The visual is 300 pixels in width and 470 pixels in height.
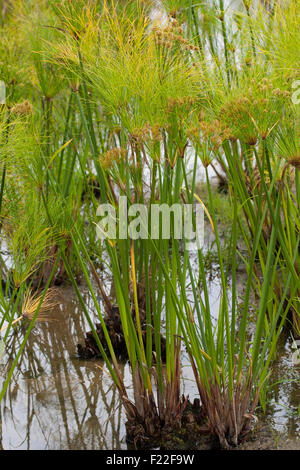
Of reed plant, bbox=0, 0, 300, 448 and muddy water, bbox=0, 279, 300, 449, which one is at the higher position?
reed plant, bbox=0, 0, 300, 448

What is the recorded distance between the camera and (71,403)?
83.1 inches

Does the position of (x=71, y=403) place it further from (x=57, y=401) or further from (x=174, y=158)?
(x=174, y=158)

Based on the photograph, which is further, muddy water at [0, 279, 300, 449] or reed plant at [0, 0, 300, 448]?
muddy water at [0, 279, 300, 449]

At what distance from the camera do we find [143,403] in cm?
182

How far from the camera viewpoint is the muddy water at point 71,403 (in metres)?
1.89

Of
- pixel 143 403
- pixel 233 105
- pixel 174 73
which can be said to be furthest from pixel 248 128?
pixel 143 403

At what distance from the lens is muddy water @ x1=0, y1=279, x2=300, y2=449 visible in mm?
1886

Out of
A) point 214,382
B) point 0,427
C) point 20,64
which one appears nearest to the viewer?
point 214,382

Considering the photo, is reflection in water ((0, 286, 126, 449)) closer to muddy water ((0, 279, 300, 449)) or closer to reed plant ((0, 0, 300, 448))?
muddy water ((0, 279, 300, 449))

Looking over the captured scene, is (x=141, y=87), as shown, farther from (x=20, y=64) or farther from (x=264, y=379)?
(x=20, y=64)

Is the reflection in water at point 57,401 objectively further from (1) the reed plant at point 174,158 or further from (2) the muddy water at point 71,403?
(1) the reed plant at point 174,158

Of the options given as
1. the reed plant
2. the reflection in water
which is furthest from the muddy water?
the reed plant

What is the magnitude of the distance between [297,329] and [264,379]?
0.50 meters

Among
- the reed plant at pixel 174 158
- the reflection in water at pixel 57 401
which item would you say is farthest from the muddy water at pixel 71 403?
the reed plant at pixel 174 158
